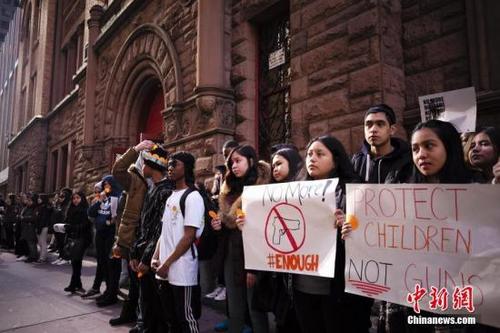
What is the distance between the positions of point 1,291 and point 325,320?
238 inches

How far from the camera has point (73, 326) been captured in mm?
4105

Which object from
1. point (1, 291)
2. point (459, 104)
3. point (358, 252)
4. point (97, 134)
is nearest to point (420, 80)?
point (459, 104)

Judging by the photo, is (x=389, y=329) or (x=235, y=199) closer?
(x=389, y=329)

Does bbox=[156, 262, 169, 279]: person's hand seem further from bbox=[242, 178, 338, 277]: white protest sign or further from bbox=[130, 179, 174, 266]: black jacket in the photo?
bbox=[242, 178, 338, 277]: white protest sign

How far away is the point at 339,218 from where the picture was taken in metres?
2.17

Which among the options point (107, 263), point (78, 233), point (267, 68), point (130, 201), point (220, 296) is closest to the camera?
point (130, 201)

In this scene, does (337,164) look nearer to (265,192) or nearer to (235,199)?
(265,192)

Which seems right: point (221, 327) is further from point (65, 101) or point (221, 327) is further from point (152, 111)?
point (65, 101)

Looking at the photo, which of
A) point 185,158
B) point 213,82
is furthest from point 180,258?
point 213,82

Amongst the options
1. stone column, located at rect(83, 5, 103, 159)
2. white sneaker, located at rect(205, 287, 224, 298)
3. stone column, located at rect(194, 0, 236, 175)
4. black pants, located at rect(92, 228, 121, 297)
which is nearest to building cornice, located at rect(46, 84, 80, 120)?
stone column, located at rect(83, 5, 103, 159)

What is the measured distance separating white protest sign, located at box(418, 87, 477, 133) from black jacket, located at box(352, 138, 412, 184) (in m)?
A: 0.82

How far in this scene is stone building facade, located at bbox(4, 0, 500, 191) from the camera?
4.18 metres

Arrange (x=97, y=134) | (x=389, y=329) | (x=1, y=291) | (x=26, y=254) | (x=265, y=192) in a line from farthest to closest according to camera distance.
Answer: (x=97, y=134) < (x=26, y=254) < (x=1, y=291) < (x=265, y=192) < (x=389, y=329)

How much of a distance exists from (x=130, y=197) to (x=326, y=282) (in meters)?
2.58
